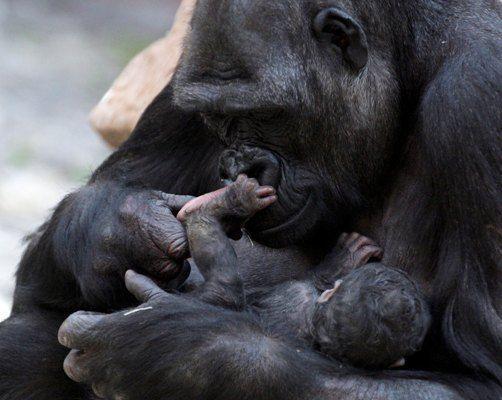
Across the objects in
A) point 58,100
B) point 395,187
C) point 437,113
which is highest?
point 437,113

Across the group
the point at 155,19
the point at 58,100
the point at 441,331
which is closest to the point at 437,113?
the point at 441,331

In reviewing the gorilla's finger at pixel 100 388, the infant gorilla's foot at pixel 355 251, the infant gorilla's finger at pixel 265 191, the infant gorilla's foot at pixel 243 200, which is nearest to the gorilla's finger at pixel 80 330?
the gorilla's finger at pixel 100 388

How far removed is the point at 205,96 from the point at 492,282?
1424mm

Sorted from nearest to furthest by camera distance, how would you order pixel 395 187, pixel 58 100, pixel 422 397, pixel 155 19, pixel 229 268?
pixel 422 397
pixel 229 268
pixel 395 187
pixel 58 100
pixel 155 19

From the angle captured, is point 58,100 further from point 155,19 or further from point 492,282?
point 492,282

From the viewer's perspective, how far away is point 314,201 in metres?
4.93

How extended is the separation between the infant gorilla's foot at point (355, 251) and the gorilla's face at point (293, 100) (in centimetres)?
11

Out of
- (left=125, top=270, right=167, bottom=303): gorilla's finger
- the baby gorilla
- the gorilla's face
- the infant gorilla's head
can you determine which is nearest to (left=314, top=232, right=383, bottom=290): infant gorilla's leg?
the baby gorilla

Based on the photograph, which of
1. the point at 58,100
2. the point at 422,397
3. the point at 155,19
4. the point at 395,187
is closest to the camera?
the point at 422,397

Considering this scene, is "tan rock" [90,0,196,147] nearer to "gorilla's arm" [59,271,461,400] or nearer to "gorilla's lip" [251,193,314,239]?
"gorilla's lip" [251,193,314,239]

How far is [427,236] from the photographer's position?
15.5 ft

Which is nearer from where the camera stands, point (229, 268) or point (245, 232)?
point (229, 268)

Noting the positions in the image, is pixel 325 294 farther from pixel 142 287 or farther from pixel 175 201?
pixel 175 201

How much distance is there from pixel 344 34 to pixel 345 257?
0.97m
